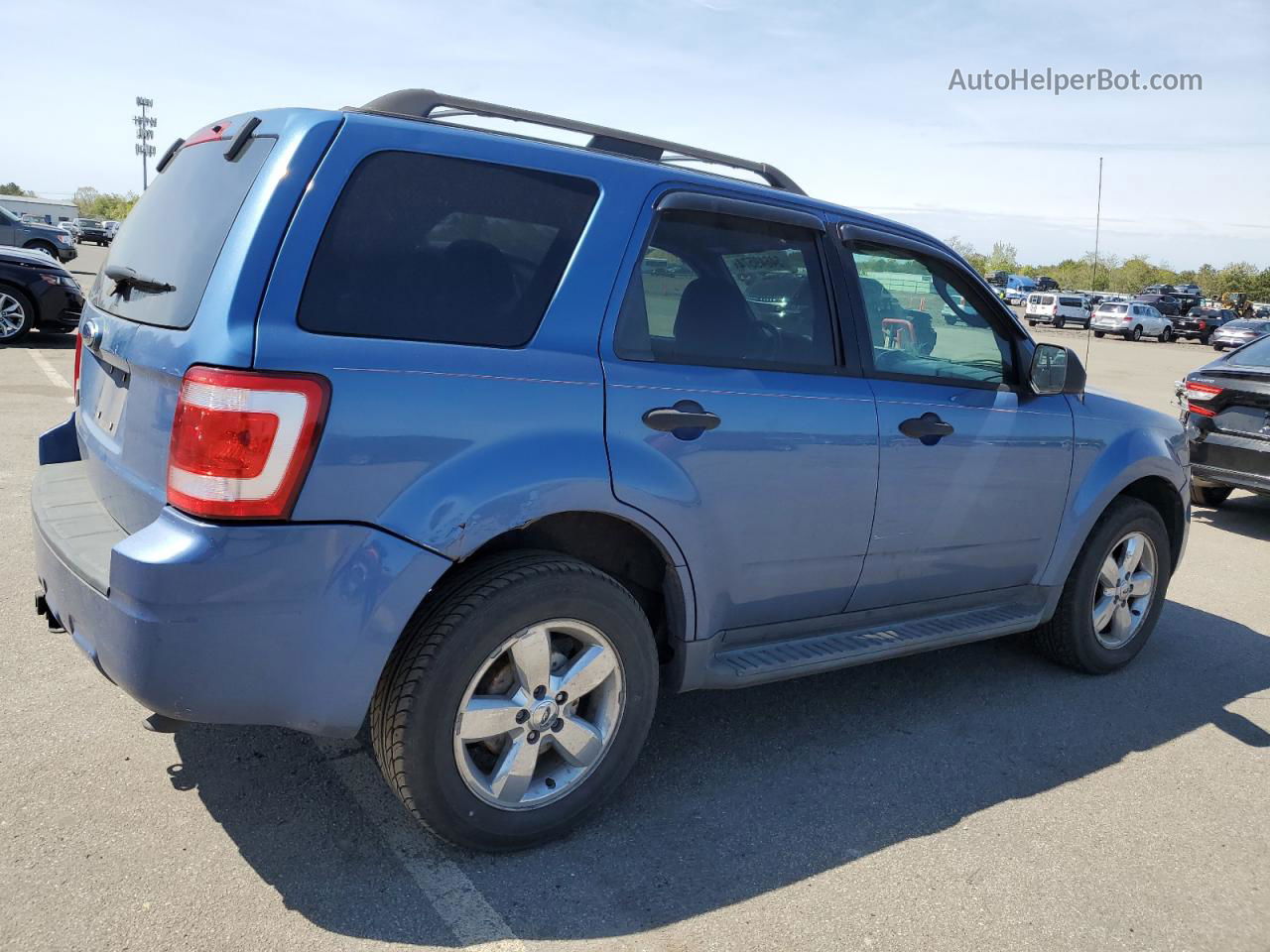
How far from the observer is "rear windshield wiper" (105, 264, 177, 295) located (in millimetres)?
2752

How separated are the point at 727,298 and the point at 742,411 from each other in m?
0.42

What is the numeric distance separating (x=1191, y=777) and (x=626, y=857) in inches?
86.1

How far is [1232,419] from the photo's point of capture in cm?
780

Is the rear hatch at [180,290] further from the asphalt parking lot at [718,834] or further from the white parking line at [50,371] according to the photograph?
the white parking line at [50,371]

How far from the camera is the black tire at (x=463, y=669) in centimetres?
261

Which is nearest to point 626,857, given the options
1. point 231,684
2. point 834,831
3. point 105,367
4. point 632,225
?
point 834,831

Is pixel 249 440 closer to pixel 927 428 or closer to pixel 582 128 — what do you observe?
pixel 582 128

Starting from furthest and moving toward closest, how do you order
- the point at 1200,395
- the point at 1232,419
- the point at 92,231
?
the point at 92,231 → the point at 1200,395 → the point at 1232,419

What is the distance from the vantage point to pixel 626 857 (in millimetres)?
2914

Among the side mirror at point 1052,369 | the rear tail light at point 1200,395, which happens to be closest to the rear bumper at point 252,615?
the side mirror at point 1052,369

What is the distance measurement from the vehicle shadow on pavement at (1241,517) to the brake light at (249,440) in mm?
7744

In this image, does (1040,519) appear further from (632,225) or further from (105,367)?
(105,367)

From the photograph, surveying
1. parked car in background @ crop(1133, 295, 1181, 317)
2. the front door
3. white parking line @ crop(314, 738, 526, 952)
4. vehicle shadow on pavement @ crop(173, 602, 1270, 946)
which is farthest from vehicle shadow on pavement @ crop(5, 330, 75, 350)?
parked car in background @ crop(1133, 295, 1181, 317)

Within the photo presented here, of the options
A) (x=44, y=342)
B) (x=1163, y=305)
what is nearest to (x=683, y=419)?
(x=44, y=342)
